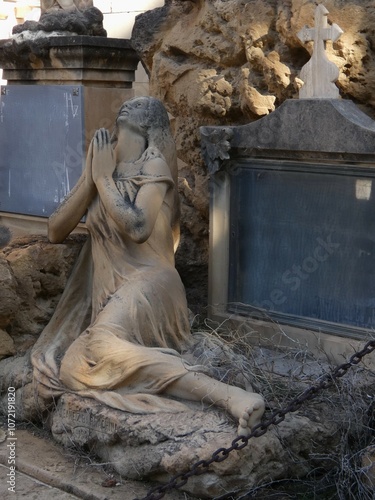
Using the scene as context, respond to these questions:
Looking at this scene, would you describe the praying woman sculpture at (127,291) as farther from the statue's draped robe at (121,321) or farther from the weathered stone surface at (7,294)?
the weathered stone surface at (7,294)

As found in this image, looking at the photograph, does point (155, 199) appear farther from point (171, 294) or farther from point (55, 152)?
point (55, 152)

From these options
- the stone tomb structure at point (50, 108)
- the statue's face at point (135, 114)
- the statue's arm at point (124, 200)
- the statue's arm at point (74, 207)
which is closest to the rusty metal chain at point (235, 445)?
the statue's arm at point (124, 200)

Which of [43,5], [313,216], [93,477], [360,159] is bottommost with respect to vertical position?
[93,477]

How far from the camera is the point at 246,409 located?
174 inches

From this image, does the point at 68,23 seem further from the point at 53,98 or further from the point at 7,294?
the point at 7,294

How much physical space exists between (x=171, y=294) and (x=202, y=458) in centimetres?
113

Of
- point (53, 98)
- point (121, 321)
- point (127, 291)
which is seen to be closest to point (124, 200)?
point (127, 291)

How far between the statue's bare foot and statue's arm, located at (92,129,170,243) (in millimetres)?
1068

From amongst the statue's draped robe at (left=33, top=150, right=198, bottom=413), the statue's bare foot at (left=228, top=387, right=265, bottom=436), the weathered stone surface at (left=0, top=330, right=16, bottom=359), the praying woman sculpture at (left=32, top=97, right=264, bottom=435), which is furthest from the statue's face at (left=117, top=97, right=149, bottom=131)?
the statue's bare foot at (left=228, top=387, right=265, bottom=436)

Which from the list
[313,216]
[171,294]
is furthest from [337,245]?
[171,294]

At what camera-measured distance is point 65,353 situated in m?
5.23

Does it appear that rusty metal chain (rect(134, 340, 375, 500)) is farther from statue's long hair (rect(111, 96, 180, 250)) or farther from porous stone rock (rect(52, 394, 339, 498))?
statue's long hair (rect(111, 96, 180, 250))

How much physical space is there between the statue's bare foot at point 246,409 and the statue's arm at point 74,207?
1.46 metres

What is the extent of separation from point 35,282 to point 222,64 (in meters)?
2.03
